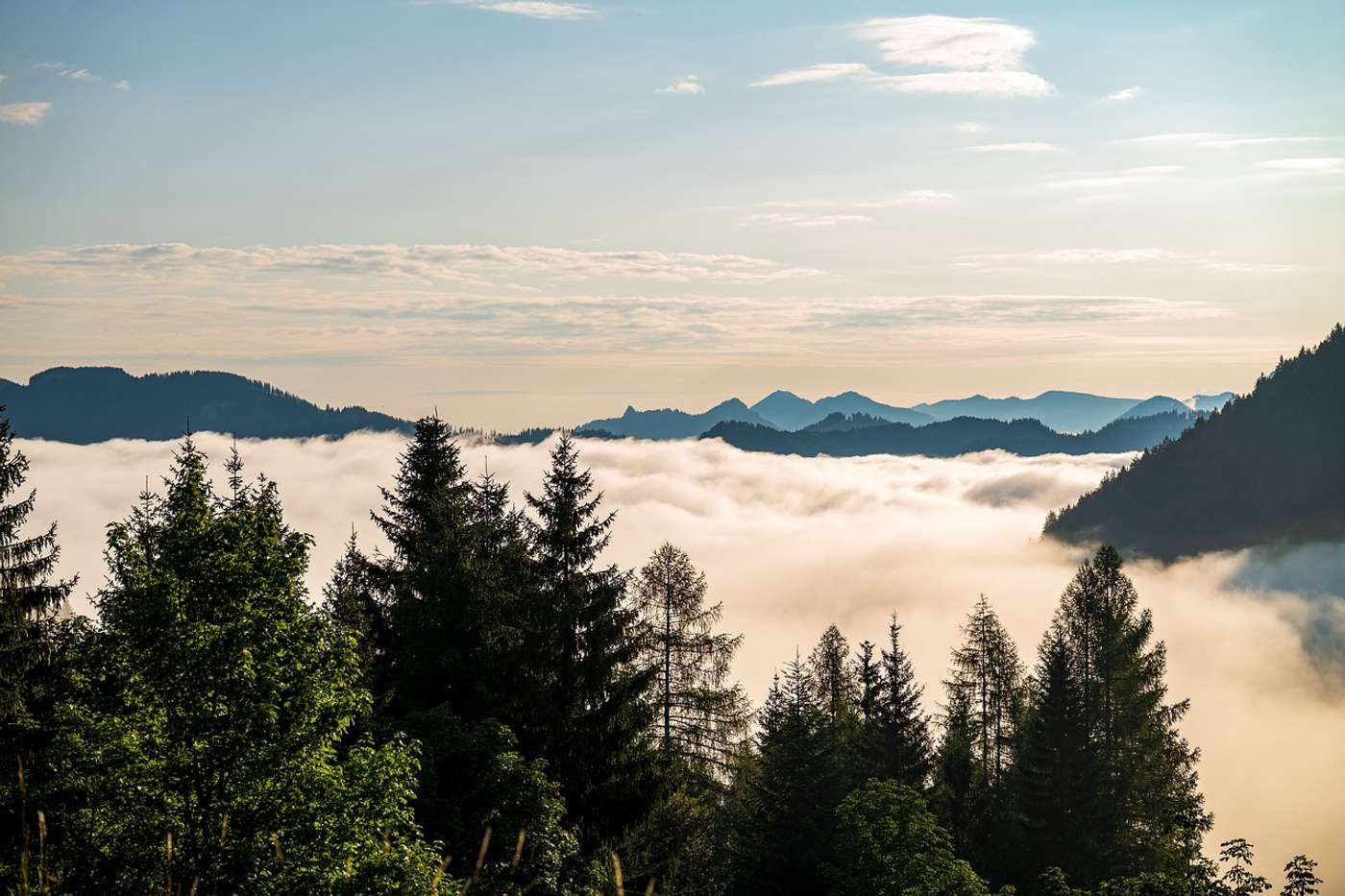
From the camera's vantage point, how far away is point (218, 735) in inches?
528

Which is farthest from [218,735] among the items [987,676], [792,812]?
[987,676]

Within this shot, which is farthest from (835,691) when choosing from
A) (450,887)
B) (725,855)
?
(450,887)

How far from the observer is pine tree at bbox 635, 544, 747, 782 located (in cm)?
3266

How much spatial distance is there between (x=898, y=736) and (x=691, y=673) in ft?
41.6

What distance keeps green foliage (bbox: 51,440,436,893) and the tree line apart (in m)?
0.04

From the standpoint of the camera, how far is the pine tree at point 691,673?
107 feet

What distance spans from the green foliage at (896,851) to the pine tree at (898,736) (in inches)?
614

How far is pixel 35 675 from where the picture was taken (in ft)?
77.6

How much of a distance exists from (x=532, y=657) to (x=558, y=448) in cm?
661

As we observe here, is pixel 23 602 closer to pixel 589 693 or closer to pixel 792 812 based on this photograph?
pixel 589 693

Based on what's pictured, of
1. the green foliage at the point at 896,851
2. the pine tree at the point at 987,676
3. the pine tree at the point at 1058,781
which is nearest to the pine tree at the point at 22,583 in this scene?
the green foliage at the point at 896,851

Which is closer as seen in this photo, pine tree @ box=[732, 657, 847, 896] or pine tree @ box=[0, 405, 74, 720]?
pine tree @ box=[0, 405, 74, 720]

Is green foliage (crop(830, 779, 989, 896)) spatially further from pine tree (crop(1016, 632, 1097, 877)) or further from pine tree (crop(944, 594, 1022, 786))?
pine tree (crop(944, 594, 1022, 786))

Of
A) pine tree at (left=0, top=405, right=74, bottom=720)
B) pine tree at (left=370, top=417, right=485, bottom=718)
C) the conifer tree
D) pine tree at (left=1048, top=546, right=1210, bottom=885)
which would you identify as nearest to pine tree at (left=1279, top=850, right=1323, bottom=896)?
pine tree at (left=370, top=417, right=485, bottom=718)
